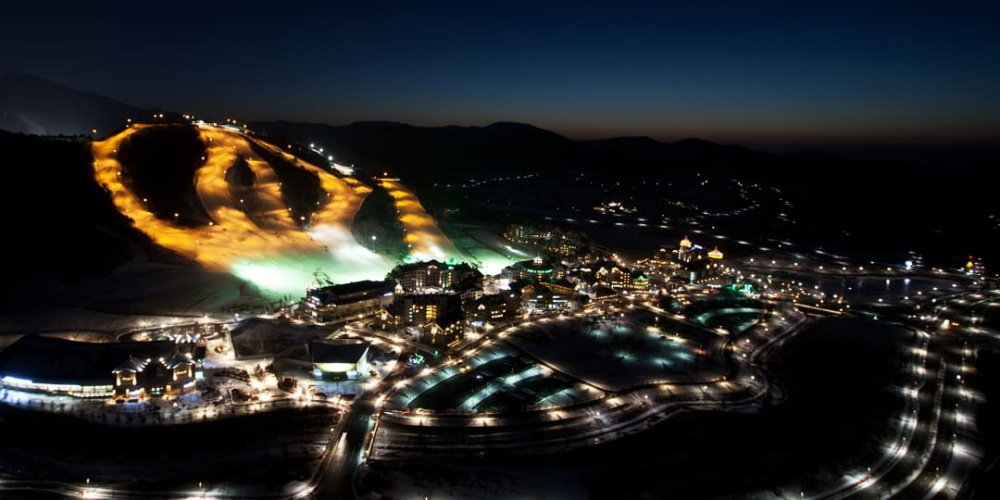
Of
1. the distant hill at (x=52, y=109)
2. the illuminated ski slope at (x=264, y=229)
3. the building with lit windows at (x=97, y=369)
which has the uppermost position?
the distant hill at (x=52, y=109)

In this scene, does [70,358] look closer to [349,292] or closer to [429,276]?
[349,292]

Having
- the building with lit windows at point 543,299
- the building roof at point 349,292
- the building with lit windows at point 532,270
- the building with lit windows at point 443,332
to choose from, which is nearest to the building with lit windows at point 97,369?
the building roof at point 349,292

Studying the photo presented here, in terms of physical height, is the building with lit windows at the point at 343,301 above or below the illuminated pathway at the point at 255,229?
below

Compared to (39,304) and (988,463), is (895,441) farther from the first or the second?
(39,304)

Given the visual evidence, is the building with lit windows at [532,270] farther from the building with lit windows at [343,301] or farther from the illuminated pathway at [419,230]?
the building with lit windows at [343,301]

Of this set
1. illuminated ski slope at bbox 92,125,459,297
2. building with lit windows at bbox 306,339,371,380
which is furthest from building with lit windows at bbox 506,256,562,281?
building with lit windows at bbox 306,339,371,380

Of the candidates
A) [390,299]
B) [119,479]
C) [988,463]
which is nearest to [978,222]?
[988,463]
